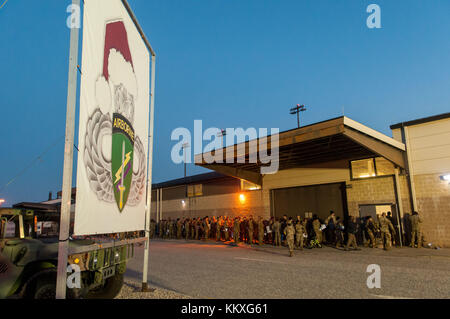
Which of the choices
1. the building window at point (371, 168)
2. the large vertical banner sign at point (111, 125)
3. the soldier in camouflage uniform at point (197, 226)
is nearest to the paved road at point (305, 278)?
the large vertical banner sign at point (111, 125)

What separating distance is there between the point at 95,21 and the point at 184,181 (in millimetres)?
28517

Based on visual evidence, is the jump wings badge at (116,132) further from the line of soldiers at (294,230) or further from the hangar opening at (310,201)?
the hangar opening at (310,201)

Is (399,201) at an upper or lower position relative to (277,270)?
upper

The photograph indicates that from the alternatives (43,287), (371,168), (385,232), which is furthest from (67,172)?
(371,168)

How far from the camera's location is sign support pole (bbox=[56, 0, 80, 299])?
11.9ft

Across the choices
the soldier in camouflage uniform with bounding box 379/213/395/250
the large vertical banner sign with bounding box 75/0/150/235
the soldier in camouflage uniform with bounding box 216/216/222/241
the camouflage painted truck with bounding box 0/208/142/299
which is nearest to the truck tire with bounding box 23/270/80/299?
the camouflage painted truck with bounding box 0/208/142/299

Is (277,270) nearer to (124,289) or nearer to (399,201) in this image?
(124,289)

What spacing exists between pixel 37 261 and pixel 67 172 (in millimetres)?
2333

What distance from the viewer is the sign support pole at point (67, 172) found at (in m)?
3.62

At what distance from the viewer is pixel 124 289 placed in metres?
7.27

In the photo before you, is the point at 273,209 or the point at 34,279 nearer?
the point at 34,279

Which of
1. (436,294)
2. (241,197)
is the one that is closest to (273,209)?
(241,197)
